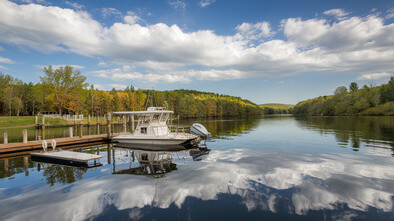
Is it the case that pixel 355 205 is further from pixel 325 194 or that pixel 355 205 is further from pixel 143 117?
pixel 143 117

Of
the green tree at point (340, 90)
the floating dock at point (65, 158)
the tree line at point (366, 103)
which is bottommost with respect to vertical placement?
the floating dock at point (65, 158)

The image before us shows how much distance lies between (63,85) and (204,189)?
6666 cm

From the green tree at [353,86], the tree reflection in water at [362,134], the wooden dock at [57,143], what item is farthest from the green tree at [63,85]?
the green tree at [353,86]

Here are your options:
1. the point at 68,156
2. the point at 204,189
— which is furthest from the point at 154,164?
the point at 68,156

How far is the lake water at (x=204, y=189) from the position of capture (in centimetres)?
801

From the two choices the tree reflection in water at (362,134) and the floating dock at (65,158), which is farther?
the tree reflection in water at (362,134)

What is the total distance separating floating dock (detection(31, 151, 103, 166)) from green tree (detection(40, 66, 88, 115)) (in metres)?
48.6

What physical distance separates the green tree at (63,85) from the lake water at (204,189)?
50.6m

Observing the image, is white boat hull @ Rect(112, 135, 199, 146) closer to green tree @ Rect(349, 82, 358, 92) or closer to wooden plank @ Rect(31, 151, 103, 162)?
wooden plank @ Rect(31, 151, 103, 162)

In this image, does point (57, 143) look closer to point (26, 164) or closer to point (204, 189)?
point (26, 164)

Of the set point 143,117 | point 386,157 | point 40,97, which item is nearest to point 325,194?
point 386,157

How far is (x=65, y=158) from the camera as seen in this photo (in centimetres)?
1562

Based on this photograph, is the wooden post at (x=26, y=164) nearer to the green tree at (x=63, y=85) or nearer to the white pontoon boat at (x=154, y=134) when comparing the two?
the white pontoon boat at (x=154, y=134)

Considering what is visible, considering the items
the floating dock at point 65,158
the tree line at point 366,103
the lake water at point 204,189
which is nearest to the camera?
the lake water at point 204,189
